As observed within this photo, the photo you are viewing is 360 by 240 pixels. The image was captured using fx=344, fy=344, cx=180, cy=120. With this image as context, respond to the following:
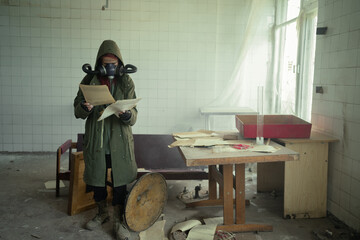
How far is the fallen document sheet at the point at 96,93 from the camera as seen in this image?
7.77 feet

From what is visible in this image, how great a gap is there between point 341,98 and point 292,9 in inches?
81.6

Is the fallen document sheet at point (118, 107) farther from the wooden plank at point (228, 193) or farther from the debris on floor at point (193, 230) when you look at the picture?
the debris on floor at point (193, 230)

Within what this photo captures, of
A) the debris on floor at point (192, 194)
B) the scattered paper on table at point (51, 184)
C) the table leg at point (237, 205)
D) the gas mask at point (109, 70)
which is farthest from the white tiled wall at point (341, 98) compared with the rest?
the scattered paper on table at point (51, 184)

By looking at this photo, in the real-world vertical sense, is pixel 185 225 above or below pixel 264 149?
below

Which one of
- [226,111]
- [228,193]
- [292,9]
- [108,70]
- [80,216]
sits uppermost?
[292,9]

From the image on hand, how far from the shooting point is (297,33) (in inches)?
162

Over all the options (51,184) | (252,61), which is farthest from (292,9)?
(51,184)

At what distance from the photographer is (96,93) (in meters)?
2.40

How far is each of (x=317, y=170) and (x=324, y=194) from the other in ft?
0.76

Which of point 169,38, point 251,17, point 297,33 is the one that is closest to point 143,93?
point 169,38

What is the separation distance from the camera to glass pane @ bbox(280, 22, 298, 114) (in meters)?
4.40

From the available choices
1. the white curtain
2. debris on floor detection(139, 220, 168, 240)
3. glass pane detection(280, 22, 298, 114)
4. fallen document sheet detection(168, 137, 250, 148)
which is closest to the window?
glass pane detection(280, 22, 298, 114)

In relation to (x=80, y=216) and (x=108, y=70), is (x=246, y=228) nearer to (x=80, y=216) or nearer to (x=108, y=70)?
(x=80, y=216)

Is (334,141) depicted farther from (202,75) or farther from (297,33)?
(202,75)
